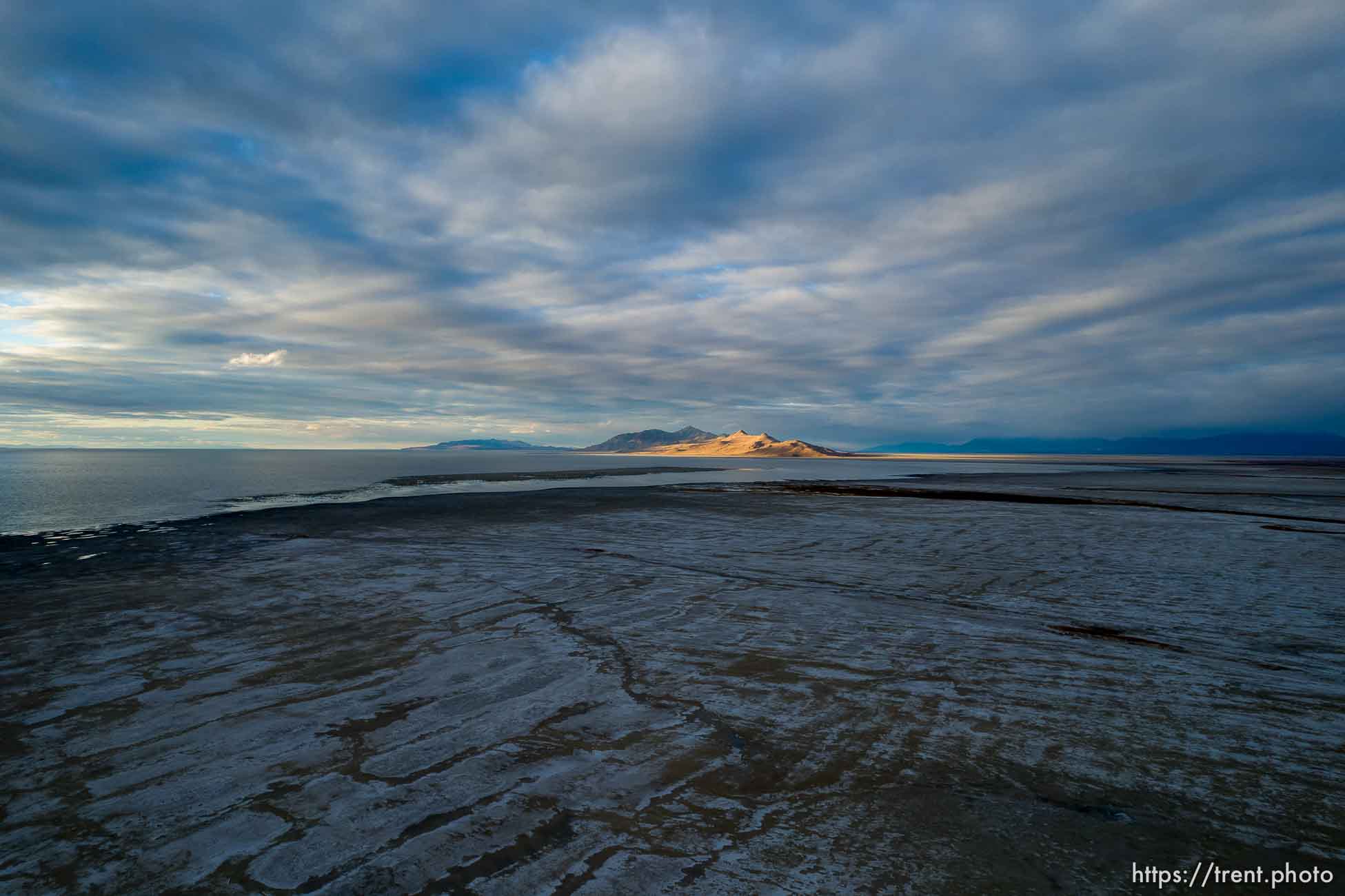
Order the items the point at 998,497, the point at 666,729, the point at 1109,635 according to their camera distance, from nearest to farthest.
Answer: the point at 666,729
the point at 1109,635
the point at 998,497

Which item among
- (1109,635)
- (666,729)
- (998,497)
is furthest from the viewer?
(998,497)

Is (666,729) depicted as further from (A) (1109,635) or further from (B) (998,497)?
(B) (998,497)

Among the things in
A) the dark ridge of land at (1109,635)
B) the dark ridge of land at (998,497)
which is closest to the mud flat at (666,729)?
the dark ridge of land at (1109,635)

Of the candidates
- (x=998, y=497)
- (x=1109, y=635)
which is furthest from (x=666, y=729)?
(x=998, y=497)

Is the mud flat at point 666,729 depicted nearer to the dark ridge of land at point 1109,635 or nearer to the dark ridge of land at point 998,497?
the dark ridge of land at point 1109,635

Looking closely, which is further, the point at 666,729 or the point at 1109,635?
the point at 1109,635

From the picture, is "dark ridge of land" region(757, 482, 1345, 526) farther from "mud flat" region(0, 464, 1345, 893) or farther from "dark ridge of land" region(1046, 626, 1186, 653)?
"dark ridge of land" region(1046, 626, 1186, 653)

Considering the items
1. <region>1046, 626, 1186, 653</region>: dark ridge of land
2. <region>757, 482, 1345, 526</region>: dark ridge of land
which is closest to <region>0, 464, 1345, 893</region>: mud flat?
<region>1046, 626, 1186, 653</region>: dark ridge of land

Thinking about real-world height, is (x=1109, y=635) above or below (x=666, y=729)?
below
